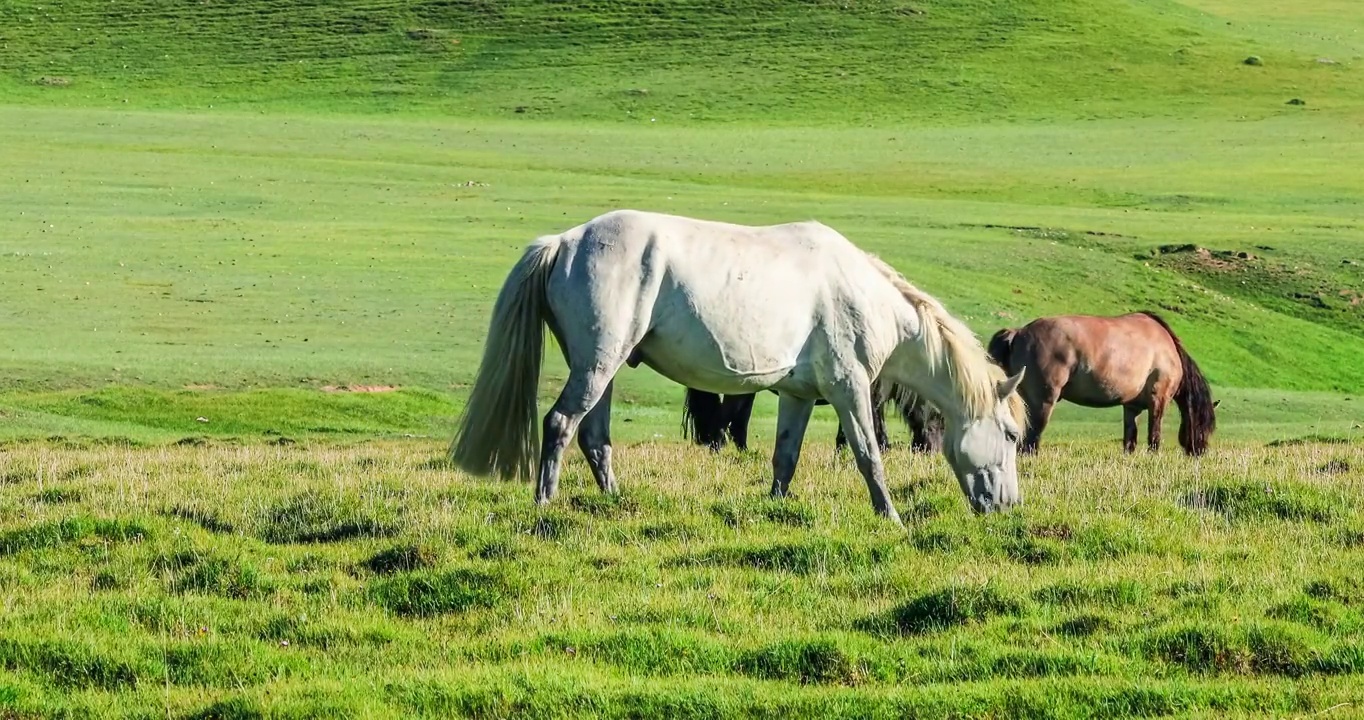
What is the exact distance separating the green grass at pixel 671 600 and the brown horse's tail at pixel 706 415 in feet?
13.0

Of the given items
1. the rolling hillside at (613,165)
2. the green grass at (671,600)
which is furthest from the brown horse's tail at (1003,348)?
the rolling hillside at (613,165)

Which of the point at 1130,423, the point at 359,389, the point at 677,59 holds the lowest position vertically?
the point at 359,389

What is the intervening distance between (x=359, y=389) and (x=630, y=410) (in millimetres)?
3661

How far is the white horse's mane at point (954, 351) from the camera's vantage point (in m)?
11.6

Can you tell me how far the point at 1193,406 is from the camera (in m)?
16.9

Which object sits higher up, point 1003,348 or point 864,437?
point 864,437

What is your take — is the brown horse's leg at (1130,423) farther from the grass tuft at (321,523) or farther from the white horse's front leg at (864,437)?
the grass tuft at (321,523)

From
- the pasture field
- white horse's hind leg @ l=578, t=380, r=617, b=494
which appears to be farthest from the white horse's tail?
white horse's hind leg @ l=578, t=380, r=617, b=494

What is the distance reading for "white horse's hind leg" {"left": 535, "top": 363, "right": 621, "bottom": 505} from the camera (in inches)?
432

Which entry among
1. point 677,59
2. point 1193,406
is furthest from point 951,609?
point 677,59

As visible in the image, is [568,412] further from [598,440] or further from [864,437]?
[864,437]

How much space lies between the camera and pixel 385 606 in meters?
8.17

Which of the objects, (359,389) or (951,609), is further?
(359,389)

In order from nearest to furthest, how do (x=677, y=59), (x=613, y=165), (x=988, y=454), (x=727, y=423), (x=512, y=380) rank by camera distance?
(x=512, y=380)
(x=988, y=454)
(x=727, y=423)
(x=613, y=165)
(x=677, y=59)
